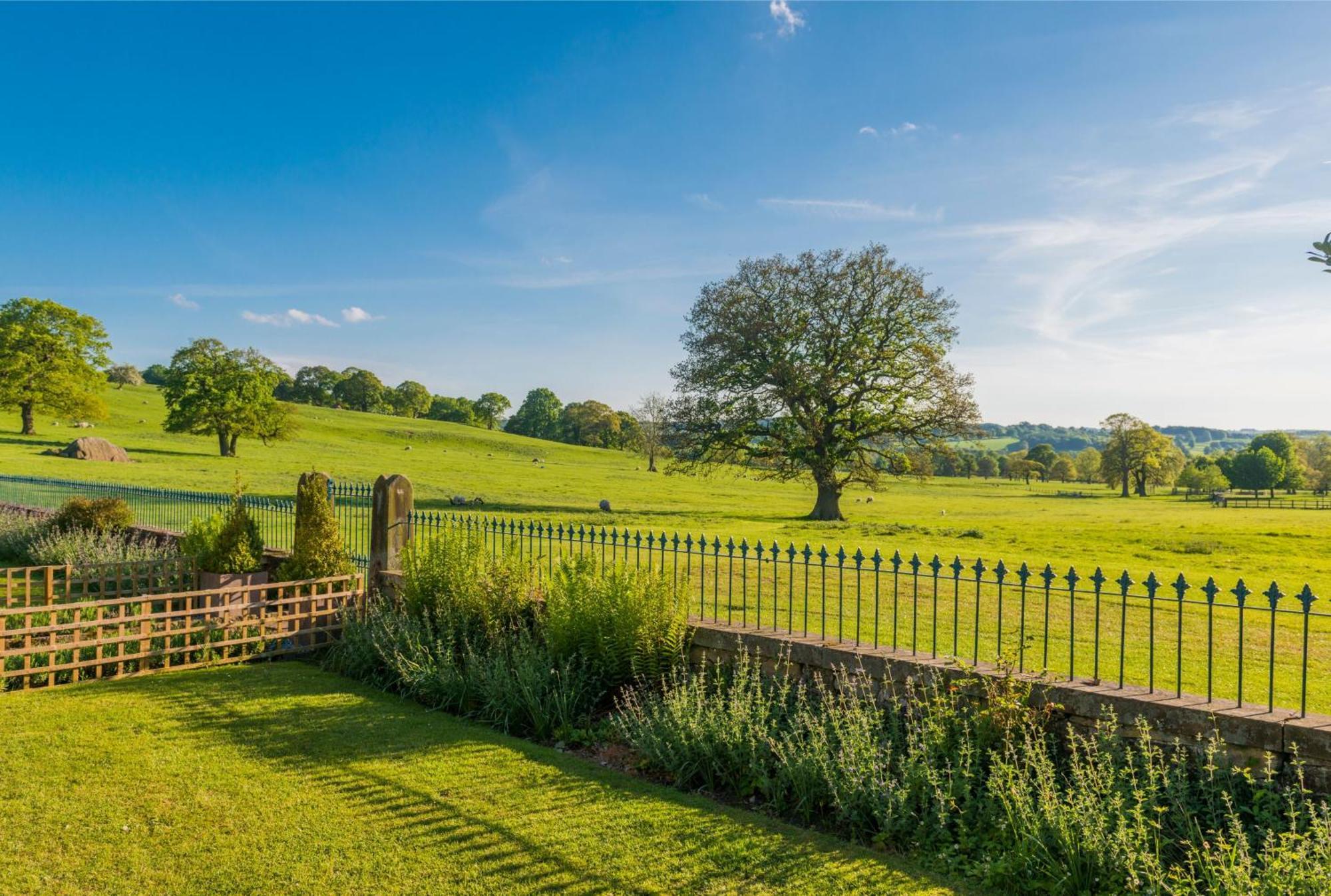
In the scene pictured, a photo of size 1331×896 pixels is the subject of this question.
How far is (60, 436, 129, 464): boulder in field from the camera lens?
40.4 metres

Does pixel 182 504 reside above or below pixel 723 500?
above

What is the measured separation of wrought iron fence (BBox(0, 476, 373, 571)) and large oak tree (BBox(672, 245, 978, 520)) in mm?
15116

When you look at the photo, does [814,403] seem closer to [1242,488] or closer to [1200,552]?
[1200,552]

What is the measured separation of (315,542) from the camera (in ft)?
37.1

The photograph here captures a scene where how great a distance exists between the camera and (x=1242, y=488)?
80500 millimetres

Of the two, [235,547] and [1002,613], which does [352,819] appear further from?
[1002,613]

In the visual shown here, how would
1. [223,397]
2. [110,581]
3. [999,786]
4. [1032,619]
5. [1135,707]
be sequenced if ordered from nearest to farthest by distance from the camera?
[999,786]
[1135,707]
[1032,619]
[110,581]
[223,397]

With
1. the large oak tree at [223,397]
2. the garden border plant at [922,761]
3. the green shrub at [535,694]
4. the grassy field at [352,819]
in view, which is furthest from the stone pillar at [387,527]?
the large oak tree at [223,397]


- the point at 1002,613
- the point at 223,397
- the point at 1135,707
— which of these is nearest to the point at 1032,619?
the point at 1002,613

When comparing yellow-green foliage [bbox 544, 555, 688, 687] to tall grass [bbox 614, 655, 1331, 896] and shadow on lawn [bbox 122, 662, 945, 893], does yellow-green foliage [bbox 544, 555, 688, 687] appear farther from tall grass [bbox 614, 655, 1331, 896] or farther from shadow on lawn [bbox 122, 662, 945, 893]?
shadow on lawn [bbox 122, 662, 945, 893]

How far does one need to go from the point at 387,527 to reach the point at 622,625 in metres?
4.90

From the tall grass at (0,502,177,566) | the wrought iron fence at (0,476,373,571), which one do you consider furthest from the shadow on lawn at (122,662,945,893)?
the tall grass at (0,502,177,566)

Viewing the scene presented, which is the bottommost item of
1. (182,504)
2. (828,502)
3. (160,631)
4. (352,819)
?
(352,819)

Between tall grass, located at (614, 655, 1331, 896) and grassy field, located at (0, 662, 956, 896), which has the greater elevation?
tall grass, located at (614, 655, 1331, 896)
